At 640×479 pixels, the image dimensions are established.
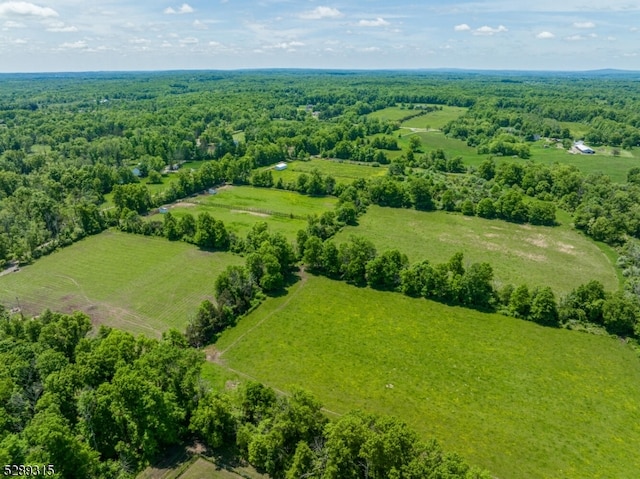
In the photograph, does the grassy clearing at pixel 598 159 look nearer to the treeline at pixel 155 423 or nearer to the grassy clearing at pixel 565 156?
the grassy clearing at pixel 565 156

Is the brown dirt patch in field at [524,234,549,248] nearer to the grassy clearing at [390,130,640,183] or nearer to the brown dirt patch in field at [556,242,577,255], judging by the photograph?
the brown dirt patch in field at [556,242,577,255]

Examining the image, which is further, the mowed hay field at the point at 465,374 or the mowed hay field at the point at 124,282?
the mowed hay field at the point at 124,282

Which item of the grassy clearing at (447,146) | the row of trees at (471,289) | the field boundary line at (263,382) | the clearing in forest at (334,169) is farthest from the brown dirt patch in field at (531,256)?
the grassy clearing at (447,146)

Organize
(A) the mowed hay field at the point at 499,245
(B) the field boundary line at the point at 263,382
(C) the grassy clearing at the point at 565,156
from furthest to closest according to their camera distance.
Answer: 1. (C) the grassy clearing at the point at 565,156
2. (A) the mowed hay field at the point at 499,245
3. (B) the field boundary line at the point at 263,382

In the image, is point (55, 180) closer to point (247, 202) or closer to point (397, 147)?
point (247, 202)

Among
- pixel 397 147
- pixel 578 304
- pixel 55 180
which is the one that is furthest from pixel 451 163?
pixel 55 180

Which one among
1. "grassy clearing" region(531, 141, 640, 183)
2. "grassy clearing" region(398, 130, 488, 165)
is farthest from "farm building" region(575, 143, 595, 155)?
"grassy clearing" region(398, 130, 488, 165)
